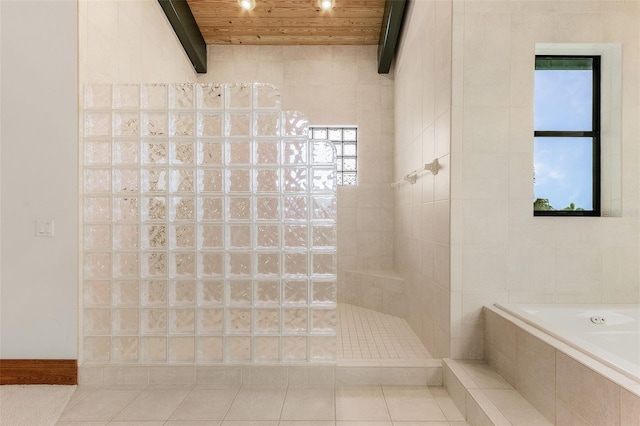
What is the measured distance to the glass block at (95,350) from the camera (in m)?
2.14

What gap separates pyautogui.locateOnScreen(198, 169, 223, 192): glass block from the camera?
2.17m

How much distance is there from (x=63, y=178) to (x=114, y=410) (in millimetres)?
1324

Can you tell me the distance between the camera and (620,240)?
6.71ft

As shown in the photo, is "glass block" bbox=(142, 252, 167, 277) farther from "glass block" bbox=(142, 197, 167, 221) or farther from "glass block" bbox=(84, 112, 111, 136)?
"glass block" bbox=(84, 112, 111, 136)

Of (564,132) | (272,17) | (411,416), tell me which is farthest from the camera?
(272,17)

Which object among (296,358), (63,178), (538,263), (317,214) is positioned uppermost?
(63,178)

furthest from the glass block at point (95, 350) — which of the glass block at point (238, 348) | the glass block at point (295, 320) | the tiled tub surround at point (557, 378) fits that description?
the tiled tub surround at point (557, 378)

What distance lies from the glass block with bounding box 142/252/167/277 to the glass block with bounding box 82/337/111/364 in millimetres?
485

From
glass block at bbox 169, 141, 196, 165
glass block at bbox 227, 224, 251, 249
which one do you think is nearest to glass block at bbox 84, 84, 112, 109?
glass block at bbox 169, 141, 196, 165

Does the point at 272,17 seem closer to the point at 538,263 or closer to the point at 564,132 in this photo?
the point at 564,132

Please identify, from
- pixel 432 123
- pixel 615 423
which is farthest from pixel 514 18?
pixel 615 423

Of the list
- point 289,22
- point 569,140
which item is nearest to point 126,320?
point 569,140

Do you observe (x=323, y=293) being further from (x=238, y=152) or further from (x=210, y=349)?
(x=238, y=152)

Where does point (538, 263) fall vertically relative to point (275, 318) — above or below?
above
